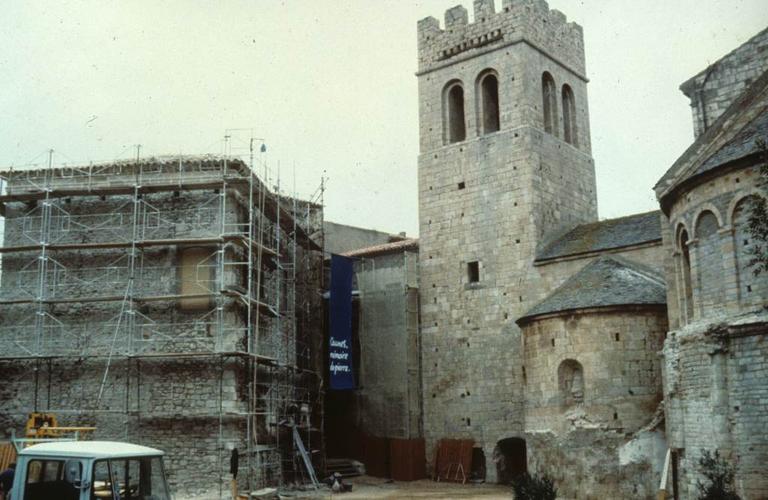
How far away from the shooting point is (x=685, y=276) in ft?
61.4

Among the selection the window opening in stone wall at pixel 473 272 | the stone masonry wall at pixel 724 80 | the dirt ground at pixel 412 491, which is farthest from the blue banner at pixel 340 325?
the stone masonry wall at pixel 724 80

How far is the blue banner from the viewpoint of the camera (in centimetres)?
2630

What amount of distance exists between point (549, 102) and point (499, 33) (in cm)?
301

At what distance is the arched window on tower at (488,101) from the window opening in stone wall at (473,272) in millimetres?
4528

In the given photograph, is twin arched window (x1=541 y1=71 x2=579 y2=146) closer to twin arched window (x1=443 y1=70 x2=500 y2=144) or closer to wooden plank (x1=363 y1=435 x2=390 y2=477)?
twin arched window (x1=443 y1=70 x2=500 y2=144)

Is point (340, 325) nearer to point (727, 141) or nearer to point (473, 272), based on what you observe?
point (473, 272)

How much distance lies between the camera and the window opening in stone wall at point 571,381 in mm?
21625

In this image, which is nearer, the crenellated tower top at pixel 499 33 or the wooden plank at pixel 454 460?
the wooden plank at pixel 454 460

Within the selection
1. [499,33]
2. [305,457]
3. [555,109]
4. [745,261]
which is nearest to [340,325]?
[305,457]

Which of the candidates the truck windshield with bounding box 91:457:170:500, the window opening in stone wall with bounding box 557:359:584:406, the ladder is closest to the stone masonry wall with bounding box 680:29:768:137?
the window opening in stone wall with bounding box 557:359:584:406

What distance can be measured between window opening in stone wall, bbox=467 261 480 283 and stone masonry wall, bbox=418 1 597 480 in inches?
6.1

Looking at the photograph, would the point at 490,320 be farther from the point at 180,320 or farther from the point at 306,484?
the point at 180,320

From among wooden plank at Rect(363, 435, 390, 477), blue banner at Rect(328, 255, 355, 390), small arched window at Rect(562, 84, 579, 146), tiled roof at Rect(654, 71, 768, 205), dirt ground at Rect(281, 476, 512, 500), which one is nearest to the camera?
tiled roof at Rect(654, 71, 768, 205)

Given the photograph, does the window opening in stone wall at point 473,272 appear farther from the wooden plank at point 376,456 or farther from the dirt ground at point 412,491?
the dirt ground at point 412,491
